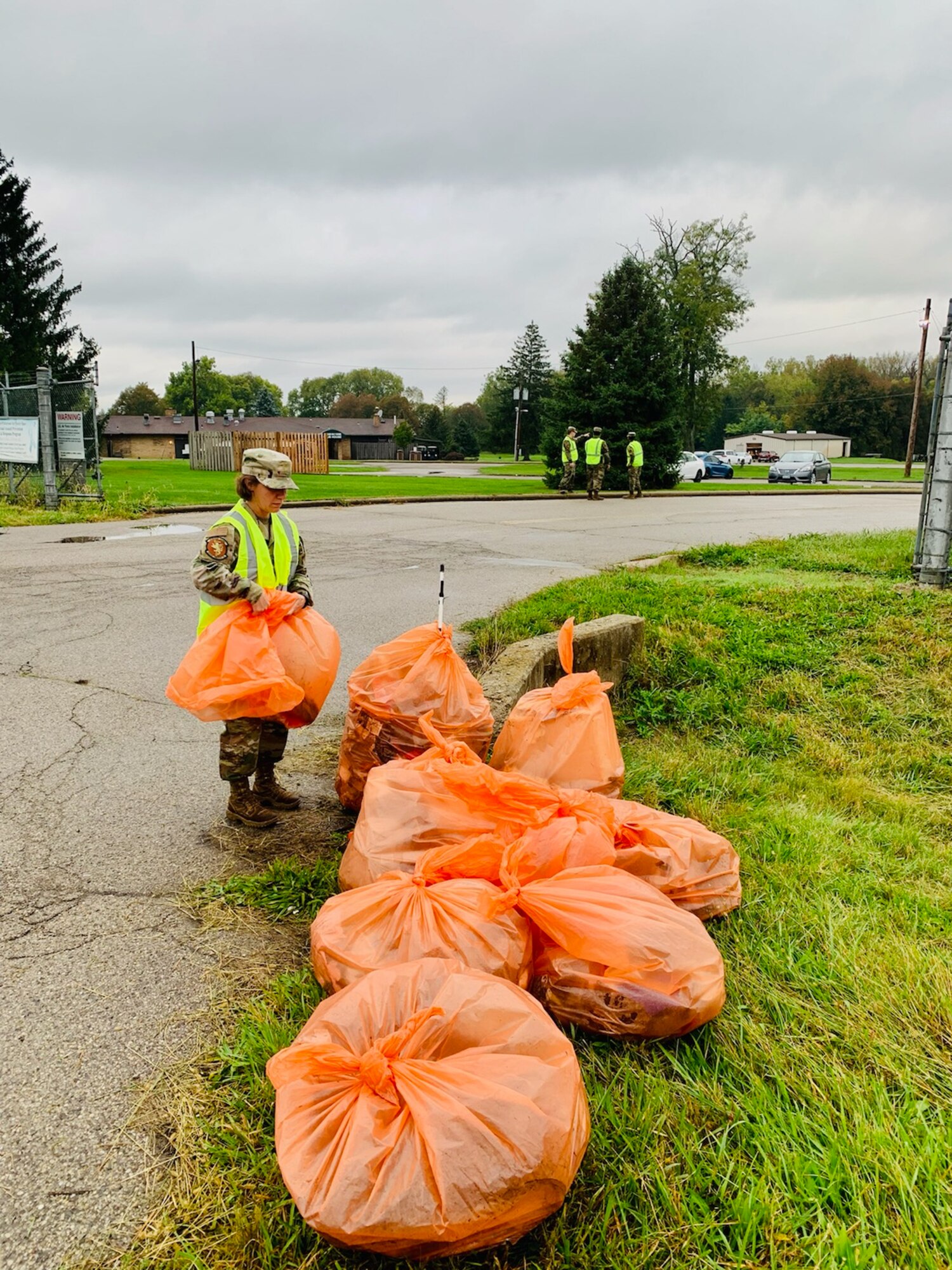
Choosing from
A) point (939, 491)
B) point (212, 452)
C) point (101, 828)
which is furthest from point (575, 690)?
point (212, 452)

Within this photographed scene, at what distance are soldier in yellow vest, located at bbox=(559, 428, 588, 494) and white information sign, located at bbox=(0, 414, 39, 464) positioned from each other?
11836mm

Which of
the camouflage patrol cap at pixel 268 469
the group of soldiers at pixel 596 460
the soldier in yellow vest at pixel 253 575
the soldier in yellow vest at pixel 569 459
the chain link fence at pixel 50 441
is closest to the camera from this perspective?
the soldier in yellow vest at pixel 253 575

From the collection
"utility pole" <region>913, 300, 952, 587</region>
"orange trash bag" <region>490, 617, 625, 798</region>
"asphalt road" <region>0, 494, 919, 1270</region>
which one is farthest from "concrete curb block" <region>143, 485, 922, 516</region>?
"orange trash bag" <region>490, 617, 625, 798</region>

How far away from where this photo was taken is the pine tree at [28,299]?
133ft

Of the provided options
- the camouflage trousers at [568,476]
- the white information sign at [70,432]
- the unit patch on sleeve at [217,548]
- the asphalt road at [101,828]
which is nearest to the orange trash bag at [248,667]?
the unit patch on sleeve at [217,548]

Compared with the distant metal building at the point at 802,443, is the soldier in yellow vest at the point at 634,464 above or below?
below

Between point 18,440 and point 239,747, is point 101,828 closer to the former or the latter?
point 239,747

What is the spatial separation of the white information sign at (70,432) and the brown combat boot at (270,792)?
14102 mm

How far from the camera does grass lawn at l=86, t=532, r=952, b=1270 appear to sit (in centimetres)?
173

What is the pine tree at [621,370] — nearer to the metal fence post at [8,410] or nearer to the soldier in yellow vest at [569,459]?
the soldier in yellow vest at [569,459]

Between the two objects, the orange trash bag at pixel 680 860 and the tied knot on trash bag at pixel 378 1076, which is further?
the orange trash bag at pixel 680 860

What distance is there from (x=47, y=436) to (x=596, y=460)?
11.7 m

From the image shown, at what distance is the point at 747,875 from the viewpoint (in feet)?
10.7

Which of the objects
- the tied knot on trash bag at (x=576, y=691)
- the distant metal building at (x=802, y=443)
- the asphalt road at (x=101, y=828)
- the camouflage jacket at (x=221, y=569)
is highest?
the distant metal building at (x=802, y=443)
